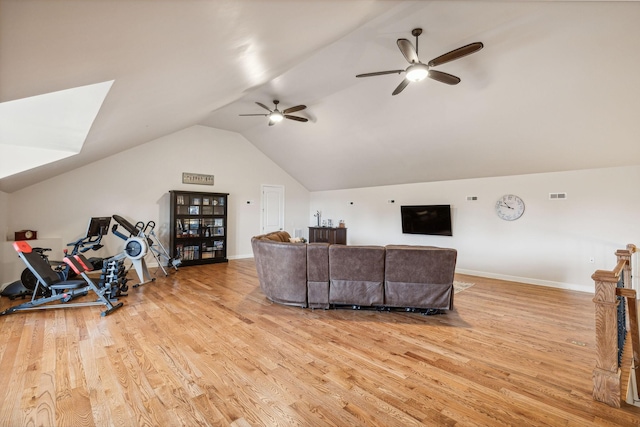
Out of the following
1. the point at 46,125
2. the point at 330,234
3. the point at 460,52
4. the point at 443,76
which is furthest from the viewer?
the point at 330,234

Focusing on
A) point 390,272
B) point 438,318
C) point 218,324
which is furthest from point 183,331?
point 438,318

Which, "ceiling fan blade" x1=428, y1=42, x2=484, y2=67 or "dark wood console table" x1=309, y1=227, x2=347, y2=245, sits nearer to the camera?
"ceiling fan blade" x1=428, y1=42, x2=484, y2=67

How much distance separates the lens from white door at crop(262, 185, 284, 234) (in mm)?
8914

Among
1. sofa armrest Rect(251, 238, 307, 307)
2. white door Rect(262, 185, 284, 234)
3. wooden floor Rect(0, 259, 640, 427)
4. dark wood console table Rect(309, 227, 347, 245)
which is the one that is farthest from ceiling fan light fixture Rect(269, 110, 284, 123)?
dark wood console table Rect(309, 227, 347, 245)

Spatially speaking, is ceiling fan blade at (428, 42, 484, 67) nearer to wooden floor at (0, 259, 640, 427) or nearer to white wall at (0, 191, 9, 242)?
wooden floor at (0, 259, 640, 427)

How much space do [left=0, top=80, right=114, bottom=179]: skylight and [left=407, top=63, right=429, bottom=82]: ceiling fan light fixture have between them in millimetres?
2980

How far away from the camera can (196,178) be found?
753 centimetres

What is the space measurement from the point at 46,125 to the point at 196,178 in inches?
170

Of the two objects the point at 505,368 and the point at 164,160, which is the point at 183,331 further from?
the point at 164,160

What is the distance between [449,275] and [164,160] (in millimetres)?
6957

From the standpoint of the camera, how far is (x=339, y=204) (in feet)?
30.5

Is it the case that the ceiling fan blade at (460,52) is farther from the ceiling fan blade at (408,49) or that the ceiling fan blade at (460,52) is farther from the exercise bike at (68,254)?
the exercise bike at (68,254)

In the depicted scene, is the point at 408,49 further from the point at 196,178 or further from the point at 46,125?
the point at 196,178

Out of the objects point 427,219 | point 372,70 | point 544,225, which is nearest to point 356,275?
point 372,70
